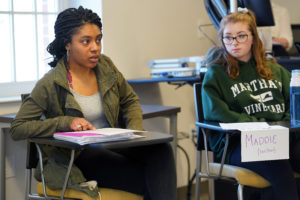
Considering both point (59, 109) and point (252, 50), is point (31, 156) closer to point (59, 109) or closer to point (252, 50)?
point (59, 109)

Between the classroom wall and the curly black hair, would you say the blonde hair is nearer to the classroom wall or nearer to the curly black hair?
the curly black hair

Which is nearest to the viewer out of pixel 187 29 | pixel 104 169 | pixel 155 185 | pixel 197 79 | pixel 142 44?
pixel 155 185

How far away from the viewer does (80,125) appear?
2.04 m

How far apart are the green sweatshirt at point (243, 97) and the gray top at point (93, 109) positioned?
0.55 meters

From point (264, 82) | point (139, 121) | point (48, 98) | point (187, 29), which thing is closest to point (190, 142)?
point (187, 29)

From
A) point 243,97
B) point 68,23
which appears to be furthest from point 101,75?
point 243,97

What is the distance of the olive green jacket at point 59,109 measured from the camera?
204cm

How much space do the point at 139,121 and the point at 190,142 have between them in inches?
72.3

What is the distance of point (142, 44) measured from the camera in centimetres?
370

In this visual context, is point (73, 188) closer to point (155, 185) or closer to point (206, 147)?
point (155, 185)

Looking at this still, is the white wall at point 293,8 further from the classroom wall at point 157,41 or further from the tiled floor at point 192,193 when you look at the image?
the tiled floor at point 192,193

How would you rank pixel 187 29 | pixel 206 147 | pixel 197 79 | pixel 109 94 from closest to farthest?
1. pixel 109 94
2. pixel 206 147
3. pixel 197 79
4. pixel 187 29

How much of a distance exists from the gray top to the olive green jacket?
34mm

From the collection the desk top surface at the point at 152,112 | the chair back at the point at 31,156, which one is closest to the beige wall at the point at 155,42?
the desk top surface at the point at 152,112
